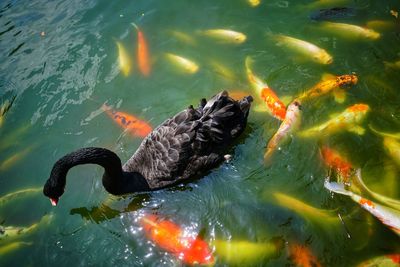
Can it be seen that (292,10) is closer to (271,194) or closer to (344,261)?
(271,194)

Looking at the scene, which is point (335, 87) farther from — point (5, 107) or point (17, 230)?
point (5, 107)

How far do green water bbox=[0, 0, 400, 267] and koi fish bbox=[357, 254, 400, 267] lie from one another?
0.11m

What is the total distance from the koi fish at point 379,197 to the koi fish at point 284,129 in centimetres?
89

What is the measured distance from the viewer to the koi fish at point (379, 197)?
372 centimetres

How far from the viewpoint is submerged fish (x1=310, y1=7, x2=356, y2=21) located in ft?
19.5

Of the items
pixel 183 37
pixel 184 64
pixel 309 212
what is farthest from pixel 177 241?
pixel 183 37

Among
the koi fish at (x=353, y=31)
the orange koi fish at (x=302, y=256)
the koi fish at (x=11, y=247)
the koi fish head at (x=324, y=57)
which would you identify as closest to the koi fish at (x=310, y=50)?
the koi fish head at (x=324, y=57)

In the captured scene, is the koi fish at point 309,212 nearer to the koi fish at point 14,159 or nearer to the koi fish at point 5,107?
the koi fish at point 14,159

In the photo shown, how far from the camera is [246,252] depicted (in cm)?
381

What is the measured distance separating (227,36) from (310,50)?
1305 millimetres

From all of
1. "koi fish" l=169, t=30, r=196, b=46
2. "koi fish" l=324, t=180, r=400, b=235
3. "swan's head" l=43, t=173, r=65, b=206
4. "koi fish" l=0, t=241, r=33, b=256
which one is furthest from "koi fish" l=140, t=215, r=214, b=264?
"koi fish" l=169, t=30, r=196, b=46

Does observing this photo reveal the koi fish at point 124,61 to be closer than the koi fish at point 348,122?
No

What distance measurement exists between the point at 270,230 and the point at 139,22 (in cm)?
448

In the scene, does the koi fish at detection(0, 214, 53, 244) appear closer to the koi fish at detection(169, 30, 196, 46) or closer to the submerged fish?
the koi fish at detection(169, 30, 196, 46)
